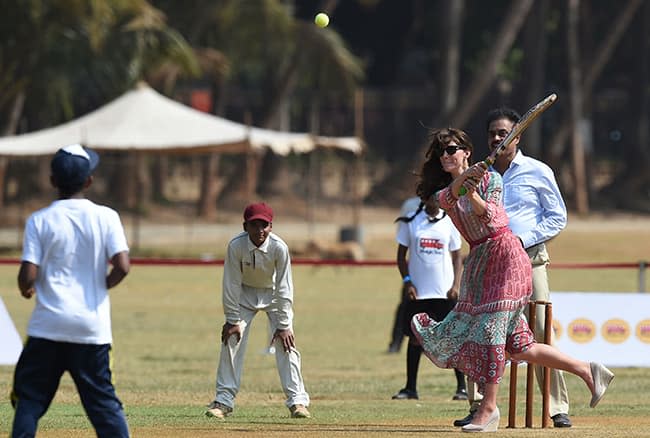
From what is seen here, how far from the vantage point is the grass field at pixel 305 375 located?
995 cm

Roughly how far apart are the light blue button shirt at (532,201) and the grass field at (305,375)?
4.40ft

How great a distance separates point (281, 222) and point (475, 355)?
35.2m

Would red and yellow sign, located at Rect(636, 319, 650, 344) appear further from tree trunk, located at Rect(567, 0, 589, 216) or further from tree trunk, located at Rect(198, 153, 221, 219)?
tree trunk, located at Rect(567, 0, 589, 216)

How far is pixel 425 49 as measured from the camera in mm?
57938

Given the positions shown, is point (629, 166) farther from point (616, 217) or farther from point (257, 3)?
point (257, 3)

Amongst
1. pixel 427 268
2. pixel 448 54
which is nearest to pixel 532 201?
pixel 427 268

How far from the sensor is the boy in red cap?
10.3 meters

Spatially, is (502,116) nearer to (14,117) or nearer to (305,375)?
(305,375)

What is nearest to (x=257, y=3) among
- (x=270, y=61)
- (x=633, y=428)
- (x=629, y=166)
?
(x=270, y=61)

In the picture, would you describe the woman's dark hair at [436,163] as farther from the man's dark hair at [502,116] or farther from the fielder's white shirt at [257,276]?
the fielder's white shirt at [257,276]

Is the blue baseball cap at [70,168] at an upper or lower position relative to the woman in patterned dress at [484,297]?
upper

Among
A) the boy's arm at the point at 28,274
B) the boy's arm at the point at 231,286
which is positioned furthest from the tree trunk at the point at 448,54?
the boy's arm at the point at 28,274

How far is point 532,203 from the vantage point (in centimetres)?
1002

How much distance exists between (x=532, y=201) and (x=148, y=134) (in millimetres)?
22482
